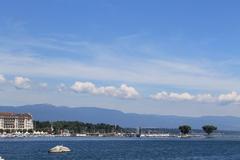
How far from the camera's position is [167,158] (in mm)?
127188

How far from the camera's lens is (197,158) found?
425 ft

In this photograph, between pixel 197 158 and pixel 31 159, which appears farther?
pixel 197 158

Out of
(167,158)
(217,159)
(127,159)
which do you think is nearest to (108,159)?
(127,159)

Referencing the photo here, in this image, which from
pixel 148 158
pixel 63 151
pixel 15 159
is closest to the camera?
pixel 15 159

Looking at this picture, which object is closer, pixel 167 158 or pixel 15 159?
pixel 15 159

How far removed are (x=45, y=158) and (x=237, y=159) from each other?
135 ft

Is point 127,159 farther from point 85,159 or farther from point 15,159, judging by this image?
point 15,159

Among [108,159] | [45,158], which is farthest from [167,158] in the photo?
[45,158]

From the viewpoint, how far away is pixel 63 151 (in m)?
151

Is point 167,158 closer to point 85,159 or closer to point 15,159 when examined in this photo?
point 85,159

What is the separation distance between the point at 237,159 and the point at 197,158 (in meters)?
9.77

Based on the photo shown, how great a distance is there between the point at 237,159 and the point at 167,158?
1507 cm

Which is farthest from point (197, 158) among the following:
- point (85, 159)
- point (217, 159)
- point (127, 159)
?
point (85, 159)

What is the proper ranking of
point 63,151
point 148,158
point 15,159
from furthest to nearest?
point 63,151 → point 148,158 → point 15,159
